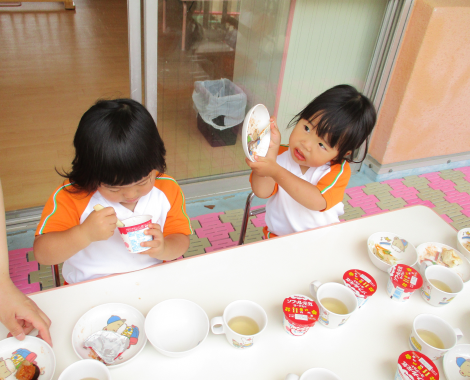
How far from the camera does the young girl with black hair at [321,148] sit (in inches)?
46.1

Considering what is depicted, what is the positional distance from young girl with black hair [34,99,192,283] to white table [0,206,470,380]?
0.37ft

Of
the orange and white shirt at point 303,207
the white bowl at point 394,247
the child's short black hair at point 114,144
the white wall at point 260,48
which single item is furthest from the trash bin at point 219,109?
the white bowl at point 394,247

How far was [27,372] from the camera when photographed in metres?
0.73

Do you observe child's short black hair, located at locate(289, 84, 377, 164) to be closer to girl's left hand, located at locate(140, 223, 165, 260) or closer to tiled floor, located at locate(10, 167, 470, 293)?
girl's left hand, located at locate(140, 223, 165, 260)

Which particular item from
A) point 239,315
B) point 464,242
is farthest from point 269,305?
point 464,242

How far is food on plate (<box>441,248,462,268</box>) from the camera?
3.71 feet

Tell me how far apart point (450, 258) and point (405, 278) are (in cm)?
27

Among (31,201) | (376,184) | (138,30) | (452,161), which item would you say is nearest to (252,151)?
(138,30)

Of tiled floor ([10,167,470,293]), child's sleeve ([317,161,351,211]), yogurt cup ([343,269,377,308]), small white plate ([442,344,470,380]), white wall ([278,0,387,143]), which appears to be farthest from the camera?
white wall ([278,0,387,143])

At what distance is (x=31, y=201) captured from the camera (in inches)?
83.4

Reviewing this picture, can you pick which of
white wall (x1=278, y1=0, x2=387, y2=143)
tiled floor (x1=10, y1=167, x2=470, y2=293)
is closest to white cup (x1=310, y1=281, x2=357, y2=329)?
tiled floor (x1=10, y1=167, x2=470, y2=293)

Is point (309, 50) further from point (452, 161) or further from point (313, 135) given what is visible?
point (452, 161)

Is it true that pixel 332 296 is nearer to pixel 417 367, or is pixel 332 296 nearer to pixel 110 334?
pixel 417 367

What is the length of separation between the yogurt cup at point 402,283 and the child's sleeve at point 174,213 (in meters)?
0.61
